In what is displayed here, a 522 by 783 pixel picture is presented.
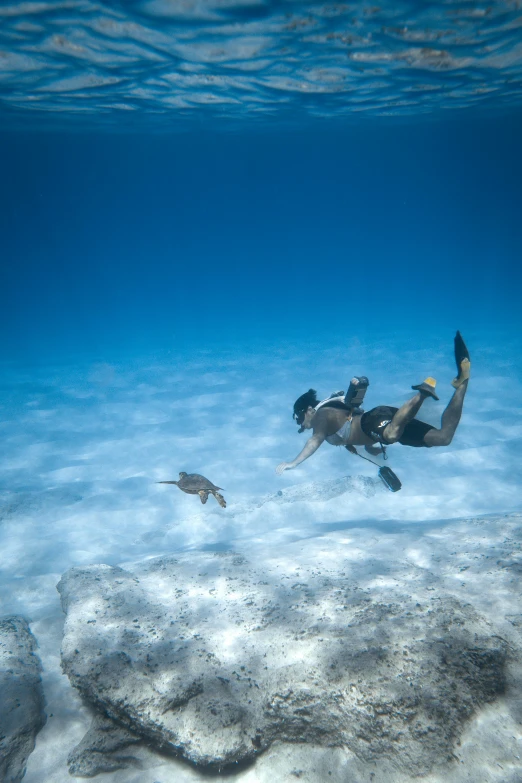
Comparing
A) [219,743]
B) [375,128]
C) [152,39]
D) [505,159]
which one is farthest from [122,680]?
[505,159]

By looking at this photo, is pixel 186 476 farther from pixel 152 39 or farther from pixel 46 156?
pixel 46 156

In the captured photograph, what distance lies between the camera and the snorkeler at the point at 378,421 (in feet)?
16.8

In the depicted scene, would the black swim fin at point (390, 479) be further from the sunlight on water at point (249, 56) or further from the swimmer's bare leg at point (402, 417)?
the sunlight on water at point (249, 56)

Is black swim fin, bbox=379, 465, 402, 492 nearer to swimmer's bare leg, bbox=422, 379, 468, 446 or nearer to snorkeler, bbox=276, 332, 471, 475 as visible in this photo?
snorkeler, bbox=276, 332, 471, 475

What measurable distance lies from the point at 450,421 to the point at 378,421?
931 millimetres

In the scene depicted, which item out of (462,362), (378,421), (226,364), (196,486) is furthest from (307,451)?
(226,364)

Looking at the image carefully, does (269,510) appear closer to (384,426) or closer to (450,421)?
(384,426)

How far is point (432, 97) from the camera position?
2178cm

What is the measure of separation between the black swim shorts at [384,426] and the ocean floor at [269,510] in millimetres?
289

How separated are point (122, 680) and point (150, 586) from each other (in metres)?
1.38

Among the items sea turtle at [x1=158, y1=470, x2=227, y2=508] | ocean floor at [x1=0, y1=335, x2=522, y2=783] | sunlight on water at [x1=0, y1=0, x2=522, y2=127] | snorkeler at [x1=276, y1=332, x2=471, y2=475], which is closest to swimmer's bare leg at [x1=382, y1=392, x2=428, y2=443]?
snorkeler at [x1=276, y1=332, x2=471, y2=475]

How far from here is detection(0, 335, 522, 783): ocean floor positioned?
2.89m

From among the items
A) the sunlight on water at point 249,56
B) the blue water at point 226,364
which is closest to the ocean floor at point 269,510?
the blue water at point 226,364

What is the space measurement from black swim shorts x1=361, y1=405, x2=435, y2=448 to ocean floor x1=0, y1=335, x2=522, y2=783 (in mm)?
289
